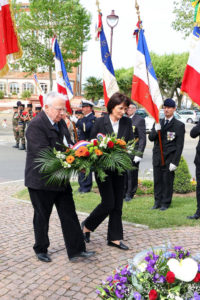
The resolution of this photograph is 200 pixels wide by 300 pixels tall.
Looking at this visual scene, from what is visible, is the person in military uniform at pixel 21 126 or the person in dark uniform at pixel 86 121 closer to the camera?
the person in dark uniform at pixel 86 121

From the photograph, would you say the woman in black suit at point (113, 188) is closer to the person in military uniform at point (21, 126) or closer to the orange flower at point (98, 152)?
the orange flower at point (98, 152)

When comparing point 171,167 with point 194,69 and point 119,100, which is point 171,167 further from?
point 119,100

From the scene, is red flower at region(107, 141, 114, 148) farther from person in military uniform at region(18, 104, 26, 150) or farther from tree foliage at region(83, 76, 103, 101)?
tree foliage at region(83, 76, 103, 101)

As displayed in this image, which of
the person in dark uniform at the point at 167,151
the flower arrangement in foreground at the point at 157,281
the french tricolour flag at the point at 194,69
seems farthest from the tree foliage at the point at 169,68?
the flower arrangement in foreground at the point at 157,281

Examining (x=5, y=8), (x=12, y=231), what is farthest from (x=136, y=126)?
(x=5, y=8)

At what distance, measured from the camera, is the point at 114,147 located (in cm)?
384

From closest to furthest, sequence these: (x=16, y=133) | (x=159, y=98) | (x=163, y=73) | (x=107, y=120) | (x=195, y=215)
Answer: (x=107, y=120) → (x=195, y=215) → (x=159, y=98) → (x=16, y=133) → (x=163, y=73)

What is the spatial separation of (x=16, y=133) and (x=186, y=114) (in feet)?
97.2

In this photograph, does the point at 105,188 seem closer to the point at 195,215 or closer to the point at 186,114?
the point at 195,215

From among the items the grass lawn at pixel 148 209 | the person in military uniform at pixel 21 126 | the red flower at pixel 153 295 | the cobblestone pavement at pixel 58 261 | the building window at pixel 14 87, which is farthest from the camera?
the building window at pixel 14 87

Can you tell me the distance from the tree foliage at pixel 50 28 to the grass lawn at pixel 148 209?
2082 centimetres

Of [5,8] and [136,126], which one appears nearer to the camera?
[5,8]

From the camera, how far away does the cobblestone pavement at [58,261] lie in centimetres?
328

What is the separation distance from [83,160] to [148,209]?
299cm
